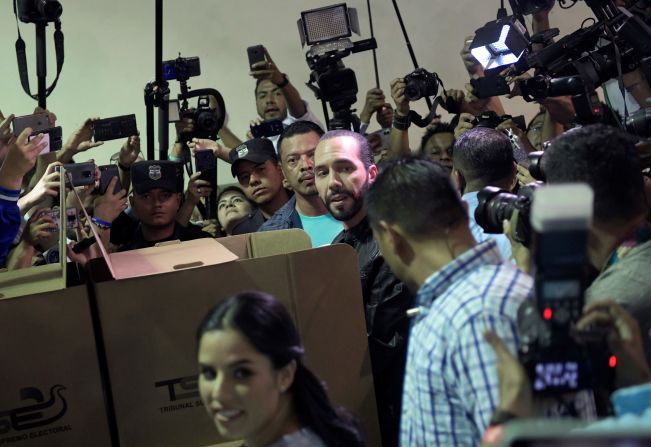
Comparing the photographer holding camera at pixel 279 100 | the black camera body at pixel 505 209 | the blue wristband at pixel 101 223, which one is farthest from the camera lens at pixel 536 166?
the photographer holding camera at pixel 279 100

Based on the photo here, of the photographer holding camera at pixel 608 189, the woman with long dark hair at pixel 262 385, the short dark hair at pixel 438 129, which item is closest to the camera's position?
the woman with long dark hair at pixel 262 385

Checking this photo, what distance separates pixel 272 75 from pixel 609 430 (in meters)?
3.46

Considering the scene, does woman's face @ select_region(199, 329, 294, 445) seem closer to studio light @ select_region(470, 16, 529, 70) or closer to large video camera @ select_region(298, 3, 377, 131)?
studio light @ select_region(470, 16, 529, 70)

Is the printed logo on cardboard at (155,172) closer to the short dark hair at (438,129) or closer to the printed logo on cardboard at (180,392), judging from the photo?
the short dark hair at (438,129)

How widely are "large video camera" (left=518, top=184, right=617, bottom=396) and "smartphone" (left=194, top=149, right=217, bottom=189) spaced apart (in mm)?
2678

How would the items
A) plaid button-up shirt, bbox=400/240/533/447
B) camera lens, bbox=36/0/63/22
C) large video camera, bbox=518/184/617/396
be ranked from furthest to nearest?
camera lens, bbox=36/0/63/22 < plaid button-up shirt, bbox=400/240/533/447 < large video camera, bbox=518/184/617/396

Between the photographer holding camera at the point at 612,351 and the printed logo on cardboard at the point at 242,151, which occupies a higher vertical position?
the printed logo on cardboard at the point at 242,151

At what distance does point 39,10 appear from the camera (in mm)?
3506

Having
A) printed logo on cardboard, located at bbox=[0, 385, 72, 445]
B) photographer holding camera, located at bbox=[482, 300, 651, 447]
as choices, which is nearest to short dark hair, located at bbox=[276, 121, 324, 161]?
printed logo on cardboard, located at bbox=[0, 385, 72, 445]

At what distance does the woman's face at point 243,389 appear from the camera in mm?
1403

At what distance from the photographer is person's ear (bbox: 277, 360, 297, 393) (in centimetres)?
143

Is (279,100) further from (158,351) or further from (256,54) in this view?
(158,351)

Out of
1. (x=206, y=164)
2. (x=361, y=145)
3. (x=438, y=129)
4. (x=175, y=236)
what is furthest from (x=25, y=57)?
(x=361, y=145)

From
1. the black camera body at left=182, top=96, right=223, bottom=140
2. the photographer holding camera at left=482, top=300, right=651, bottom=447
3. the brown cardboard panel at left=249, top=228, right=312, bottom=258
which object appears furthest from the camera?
the black camera body at left=182, top=96, right=223, bottom=140
